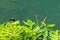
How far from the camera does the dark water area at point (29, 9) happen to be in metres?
6.00

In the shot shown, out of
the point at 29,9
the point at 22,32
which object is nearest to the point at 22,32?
the point at 22,32

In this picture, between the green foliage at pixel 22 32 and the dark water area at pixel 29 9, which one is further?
the dark water area at pixel 29 9

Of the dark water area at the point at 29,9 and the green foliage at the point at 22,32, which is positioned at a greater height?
the dark water area at the point at 29,9

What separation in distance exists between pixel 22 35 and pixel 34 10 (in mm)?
5041

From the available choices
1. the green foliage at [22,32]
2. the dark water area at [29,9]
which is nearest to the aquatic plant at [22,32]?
the green foliage at [22,32]

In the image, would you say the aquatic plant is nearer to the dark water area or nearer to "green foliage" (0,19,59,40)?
"green foliage" (0,19,59,40)

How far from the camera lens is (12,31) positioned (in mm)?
1343

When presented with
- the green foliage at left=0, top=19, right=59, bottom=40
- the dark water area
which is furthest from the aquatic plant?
the dark water area

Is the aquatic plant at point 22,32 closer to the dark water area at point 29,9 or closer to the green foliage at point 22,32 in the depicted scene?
the green foliage at point 22,32

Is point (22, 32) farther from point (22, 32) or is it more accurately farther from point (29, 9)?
point (29, 9)

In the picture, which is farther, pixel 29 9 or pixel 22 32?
pixel 29 9

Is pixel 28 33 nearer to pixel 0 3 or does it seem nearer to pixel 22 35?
pixel 22 35

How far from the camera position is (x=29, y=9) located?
21.3 ft

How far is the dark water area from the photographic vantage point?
19.7 feet
